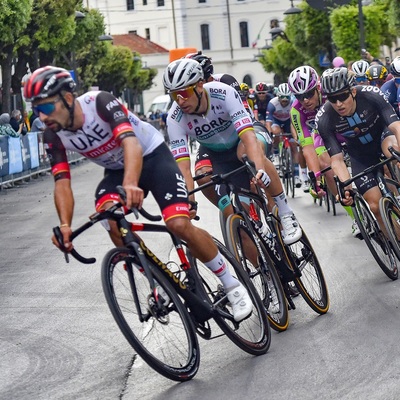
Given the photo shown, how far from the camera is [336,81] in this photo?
399 inches

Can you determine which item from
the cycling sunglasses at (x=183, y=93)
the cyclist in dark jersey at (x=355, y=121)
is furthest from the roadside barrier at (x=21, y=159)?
the cycling sunglasses at (x=183, y=93)

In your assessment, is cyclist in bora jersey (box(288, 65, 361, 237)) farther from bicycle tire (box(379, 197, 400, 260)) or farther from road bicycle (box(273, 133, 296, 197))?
road bicycle (box(273, 133, 296, 197))

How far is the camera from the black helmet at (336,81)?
1012cm

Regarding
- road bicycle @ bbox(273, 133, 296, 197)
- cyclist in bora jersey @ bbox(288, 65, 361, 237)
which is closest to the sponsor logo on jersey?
cyclist in bora jersey @ bbox(288, 65, 361, 237)

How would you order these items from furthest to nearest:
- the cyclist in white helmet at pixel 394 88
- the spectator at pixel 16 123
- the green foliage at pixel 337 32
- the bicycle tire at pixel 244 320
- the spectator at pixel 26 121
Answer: the green foliage at pixel 337 32 → the spectator at pixel 26 121 → the spectator at pixel 16 123 → the cyclist in white helmet at pixel 394 88 → the bicycle tire at pixel 244 320

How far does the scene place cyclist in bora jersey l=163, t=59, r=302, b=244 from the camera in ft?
27.3

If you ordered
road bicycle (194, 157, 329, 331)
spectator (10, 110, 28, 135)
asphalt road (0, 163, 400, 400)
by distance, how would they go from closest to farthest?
asphalt road (0, 163, 400, 400), road bicycle (194, 157, 329, 331), spectator (10, 110, 28, 135)

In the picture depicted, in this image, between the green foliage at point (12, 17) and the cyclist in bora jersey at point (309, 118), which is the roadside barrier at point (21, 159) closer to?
the green foliage at point (12, 17)

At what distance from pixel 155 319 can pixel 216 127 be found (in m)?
2.68

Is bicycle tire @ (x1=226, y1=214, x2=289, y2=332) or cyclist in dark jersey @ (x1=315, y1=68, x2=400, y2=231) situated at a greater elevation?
cyclist in dark jersey @ (x1=315, y1=68, x2=400, y2=231)

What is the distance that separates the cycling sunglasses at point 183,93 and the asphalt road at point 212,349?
1.67 metres

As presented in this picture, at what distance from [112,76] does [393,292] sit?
71.9 m

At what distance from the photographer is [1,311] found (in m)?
10.3

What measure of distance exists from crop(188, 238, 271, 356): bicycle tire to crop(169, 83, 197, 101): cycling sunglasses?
4.02 feet
